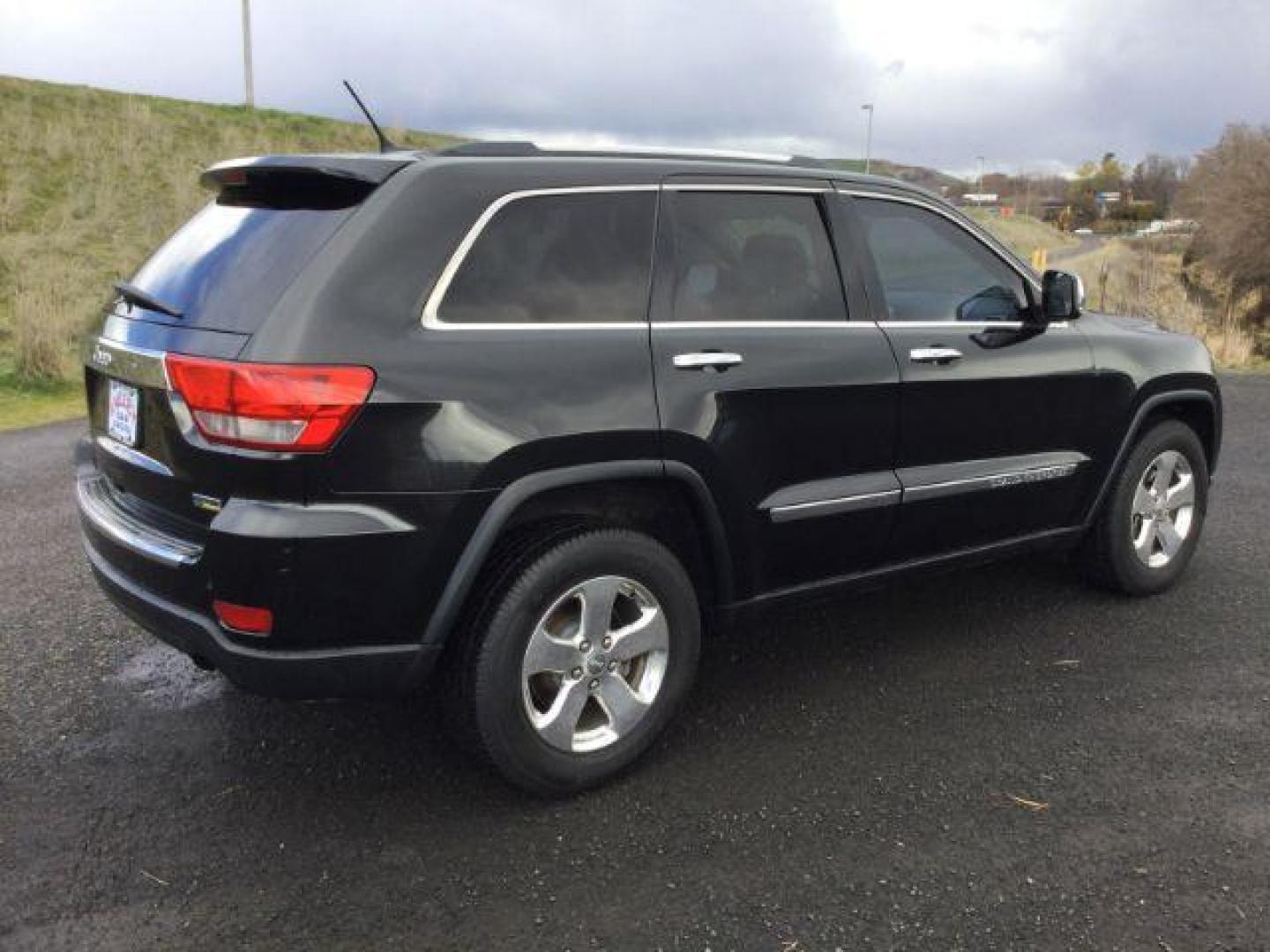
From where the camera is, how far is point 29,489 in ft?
21.3

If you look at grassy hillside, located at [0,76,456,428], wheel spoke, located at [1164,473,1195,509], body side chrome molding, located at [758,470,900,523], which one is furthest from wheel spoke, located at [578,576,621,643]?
grassy hillside, located at [0,76,456,428]

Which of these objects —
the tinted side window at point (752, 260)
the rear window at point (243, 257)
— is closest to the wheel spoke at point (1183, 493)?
the tinted side window at point (752, 260)

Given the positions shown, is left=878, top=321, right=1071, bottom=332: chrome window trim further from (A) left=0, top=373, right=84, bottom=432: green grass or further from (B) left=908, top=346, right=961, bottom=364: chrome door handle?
(A) left=0, top=373, right=84, bottom=432: green grass

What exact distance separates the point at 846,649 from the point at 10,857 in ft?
9.23

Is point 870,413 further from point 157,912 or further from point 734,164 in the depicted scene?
point 157,912

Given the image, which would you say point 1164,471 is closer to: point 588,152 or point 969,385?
point 969,385

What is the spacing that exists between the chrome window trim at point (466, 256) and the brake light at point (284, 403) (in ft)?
0.85

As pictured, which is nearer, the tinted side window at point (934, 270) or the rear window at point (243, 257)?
the rear window at point (243, 257)

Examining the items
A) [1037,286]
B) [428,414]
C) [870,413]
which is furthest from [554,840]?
[1037,286]

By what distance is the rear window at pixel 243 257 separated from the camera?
8.64ft

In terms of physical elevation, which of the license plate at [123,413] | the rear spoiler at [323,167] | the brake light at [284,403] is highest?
the rear spoiler at [323,167]

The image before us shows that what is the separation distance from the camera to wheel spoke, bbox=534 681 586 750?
291cm

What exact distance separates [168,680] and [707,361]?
2.31 meters

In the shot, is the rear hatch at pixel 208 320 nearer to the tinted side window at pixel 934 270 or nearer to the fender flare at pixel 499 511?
the fender flare at pixel 499 511
